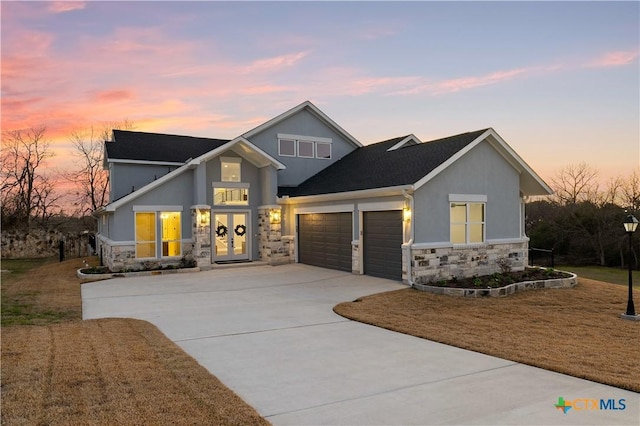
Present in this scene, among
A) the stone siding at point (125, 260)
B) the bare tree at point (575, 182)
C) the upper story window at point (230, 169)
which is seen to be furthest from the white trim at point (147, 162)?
the bare tree at point (575, 182)

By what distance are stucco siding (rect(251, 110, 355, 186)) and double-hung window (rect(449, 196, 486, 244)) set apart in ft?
29.8

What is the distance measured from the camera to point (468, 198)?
14.3 meters

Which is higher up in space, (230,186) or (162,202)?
(230,186)

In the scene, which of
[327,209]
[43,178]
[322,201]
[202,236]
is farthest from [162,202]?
[43,178]

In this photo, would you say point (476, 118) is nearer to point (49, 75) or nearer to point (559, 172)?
point (559, 172)

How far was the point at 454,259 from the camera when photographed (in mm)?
13891

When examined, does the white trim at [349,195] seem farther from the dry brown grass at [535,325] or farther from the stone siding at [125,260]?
the stone siding at [125,260]

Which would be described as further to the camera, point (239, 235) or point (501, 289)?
point (239, 235)

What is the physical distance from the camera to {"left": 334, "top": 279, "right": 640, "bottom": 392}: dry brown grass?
619cm

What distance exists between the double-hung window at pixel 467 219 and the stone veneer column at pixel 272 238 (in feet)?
26.0

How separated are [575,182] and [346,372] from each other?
3507 cm

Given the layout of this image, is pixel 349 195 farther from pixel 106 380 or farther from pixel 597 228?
pixel 597 228

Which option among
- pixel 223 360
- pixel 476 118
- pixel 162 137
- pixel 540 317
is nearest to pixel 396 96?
pixel 476 118

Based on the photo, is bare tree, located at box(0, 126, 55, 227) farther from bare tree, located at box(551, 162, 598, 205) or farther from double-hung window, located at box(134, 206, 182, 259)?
bare tree, located at box(551, 162, 598, 205)
